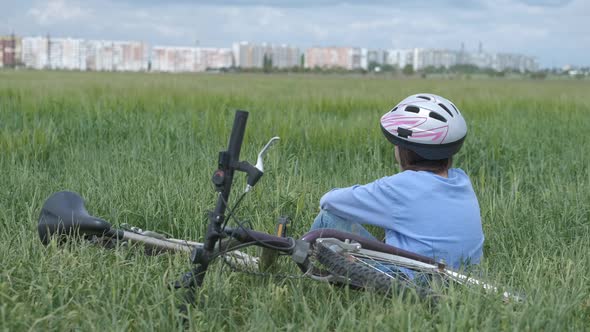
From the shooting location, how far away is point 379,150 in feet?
20.1

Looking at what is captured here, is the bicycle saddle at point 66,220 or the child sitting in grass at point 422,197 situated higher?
the child sitting in grass at point 422,197

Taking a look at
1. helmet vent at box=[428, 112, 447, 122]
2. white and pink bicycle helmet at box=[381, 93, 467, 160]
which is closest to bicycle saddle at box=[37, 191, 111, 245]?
white and pink bicycle helmet at box=[381, 93, 467, 160]

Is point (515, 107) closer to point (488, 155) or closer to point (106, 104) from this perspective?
point (488, 155)

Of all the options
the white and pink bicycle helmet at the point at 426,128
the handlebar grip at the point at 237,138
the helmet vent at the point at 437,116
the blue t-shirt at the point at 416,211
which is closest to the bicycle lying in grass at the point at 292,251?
the handlebar grip at the point at 237,138

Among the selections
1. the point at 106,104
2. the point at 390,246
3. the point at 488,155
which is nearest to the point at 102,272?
the point at 390,246

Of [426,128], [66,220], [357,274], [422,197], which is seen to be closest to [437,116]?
[426,128]

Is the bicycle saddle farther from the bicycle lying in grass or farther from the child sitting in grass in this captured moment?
the child sitting in grass

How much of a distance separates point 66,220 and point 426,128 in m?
1.74

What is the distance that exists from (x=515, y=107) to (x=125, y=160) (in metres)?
6.38

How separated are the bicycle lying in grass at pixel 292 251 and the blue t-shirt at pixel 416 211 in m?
0.17

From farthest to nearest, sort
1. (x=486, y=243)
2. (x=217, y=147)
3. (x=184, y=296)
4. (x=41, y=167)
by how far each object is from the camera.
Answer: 1. (x=217, y=147)
2. (x=41, y=167)
3. (x=486, y=243)
4. (x=184, y=296)

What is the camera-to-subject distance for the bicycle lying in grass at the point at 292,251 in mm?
2506

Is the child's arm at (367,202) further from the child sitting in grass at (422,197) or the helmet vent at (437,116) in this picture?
the helmet vent at (437,116)

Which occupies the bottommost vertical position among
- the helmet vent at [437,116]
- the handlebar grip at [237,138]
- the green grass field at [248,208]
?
the green grass field at [248,208]
